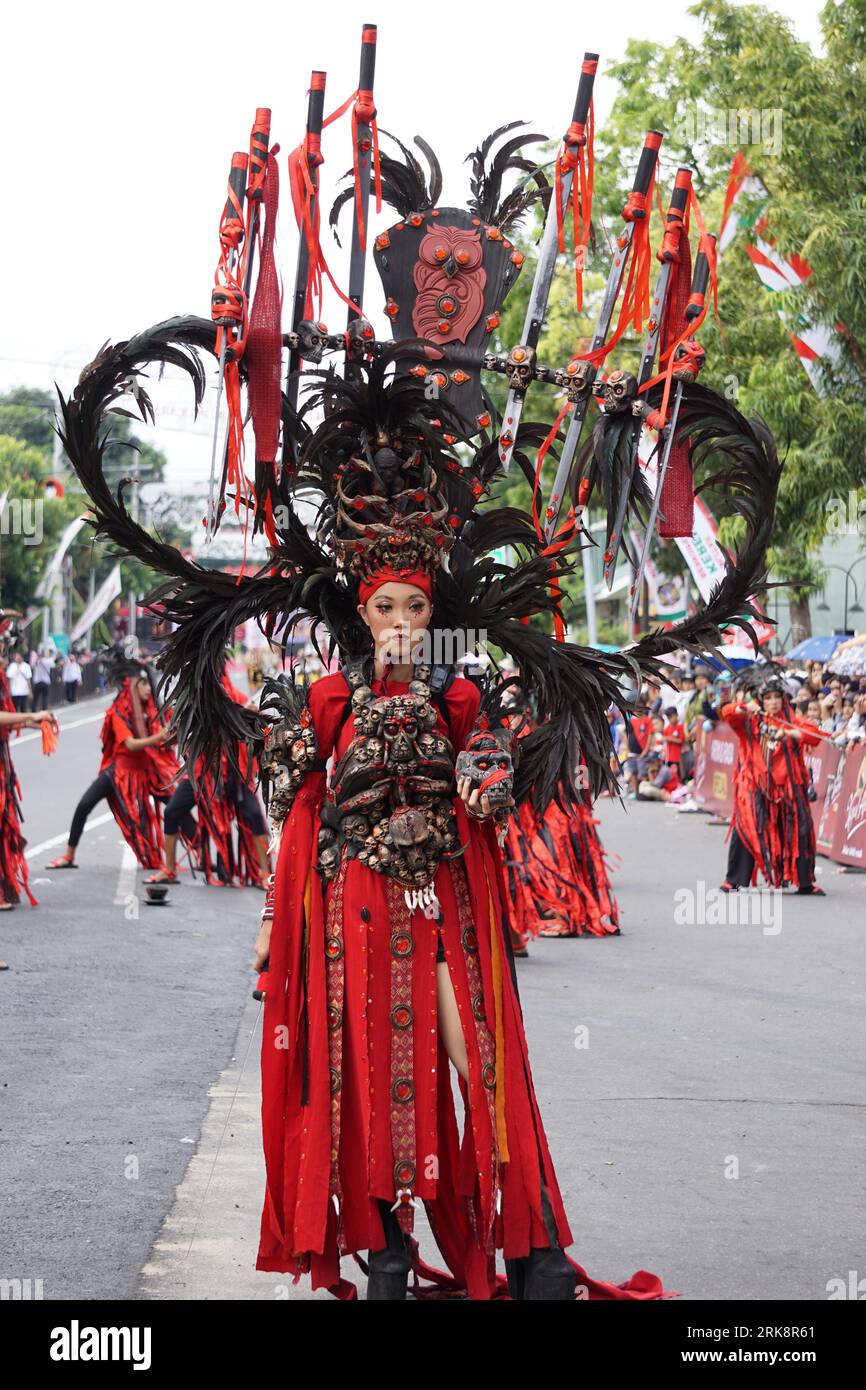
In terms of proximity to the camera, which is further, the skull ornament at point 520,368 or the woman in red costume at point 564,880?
the woman in red costume at point 564,880

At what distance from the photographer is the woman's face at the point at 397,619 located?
4.36 m

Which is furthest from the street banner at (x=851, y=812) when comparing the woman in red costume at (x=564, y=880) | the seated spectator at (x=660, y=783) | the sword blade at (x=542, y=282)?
the sword blade at (x=542, y=282)

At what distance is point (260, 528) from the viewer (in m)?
4.56

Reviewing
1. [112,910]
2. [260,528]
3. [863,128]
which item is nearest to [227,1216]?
[260,528]

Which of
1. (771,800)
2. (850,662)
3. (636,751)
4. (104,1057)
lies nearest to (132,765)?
(771,800)

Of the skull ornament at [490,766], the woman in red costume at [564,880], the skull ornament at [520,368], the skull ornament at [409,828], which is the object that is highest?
the skull ornament at [520,368]

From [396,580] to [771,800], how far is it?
33.4 feet

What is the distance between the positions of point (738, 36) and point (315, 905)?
19.5 meters

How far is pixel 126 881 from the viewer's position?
45.9 ft

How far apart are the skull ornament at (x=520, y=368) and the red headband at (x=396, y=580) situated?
75 cm

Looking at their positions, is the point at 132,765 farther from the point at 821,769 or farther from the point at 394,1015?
the point at 394,1015

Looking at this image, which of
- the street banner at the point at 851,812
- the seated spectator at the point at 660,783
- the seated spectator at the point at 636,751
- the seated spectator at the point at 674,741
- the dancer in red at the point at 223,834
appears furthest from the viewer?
the seated spectator at the point at 636,751

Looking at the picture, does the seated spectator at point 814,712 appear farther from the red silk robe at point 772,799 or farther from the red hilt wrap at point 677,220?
the red hilt wrap at point 677,220
